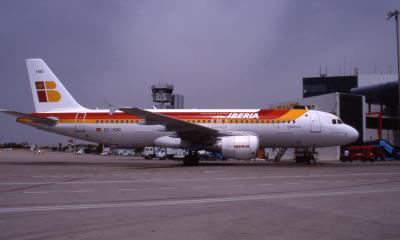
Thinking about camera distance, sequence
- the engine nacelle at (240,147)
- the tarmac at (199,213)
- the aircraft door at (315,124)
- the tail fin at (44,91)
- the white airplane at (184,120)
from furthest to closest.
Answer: the tail fin at (44,91)
the aircraft door at (315,124)
the white airplane at (184,120)
the engine nacelle at (240,147)
the tarmac at (199,213)

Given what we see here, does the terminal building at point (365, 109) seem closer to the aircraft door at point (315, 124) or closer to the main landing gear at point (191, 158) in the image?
the aircraft door at point (315, 124)

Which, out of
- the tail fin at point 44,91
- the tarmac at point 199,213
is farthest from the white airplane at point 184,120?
the tarmac at point 199,213

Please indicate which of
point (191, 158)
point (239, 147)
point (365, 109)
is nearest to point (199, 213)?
point (239, 147)

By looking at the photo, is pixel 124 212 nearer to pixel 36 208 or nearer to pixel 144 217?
pixel 144 217

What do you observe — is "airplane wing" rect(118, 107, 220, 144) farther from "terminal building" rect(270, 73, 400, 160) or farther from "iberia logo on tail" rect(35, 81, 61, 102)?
"terminal building" rect(270, 73, 400, 160)

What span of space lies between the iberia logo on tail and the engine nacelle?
1253 cm

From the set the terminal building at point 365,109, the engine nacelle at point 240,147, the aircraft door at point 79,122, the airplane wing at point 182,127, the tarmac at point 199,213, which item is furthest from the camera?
the terminal building at point 365,109

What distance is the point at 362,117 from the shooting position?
49.8 m

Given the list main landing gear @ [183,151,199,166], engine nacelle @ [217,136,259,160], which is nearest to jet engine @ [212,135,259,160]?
engine nacelle @ [217,136,259,160]

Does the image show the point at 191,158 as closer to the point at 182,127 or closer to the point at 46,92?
the point at 182,127

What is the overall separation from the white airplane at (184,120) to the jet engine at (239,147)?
92cm

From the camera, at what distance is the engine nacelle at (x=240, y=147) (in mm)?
21625

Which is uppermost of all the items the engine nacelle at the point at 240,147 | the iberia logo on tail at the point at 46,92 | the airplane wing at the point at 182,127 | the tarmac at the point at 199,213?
the iberia logo on tail at the point at 46,92

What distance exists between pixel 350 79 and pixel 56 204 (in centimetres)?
8573
